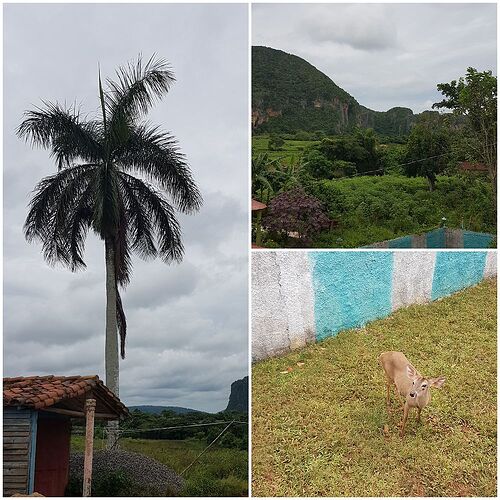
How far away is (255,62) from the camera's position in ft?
35.2

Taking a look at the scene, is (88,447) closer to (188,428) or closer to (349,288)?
(349,288)

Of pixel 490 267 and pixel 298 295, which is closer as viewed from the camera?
pixel 298 295

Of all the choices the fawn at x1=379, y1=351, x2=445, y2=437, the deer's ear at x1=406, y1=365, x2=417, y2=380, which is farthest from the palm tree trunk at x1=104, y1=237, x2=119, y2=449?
the deer's ear at x1=406, y1=365, x2=417, y2=380

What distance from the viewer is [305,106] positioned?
11.5 meters

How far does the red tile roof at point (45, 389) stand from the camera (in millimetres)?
8180

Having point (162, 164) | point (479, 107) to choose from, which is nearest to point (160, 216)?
point (162, 164)

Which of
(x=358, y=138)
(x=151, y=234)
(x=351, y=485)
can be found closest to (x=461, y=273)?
(x=351, y=485)

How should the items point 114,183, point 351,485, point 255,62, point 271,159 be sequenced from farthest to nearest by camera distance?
point 114,183 < point 255,62 < point 271,159 < point 351,485

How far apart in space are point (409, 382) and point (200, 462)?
24.5ft

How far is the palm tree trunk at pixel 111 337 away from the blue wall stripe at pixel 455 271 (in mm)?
6442

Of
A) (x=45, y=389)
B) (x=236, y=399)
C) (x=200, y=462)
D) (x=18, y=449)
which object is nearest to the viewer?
(x=18, y=449)

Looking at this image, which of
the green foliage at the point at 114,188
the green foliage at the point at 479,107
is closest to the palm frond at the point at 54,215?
the green foliage at the point at 114,188

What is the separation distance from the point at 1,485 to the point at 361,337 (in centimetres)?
407

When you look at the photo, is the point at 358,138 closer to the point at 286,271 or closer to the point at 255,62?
the point at 255,62
